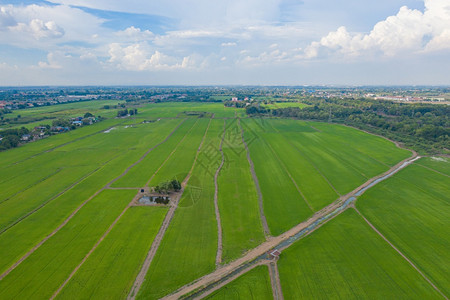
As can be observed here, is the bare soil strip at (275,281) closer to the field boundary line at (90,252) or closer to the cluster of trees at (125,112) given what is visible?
the field boundary line at (90,252)

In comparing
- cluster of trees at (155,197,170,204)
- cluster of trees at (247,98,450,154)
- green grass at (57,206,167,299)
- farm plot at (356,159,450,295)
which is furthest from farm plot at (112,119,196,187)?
cluster of trees at (247,98,450,154)

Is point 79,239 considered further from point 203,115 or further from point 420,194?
point 203,115

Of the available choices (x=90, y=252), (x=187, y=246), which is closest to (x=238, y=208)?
(x=187, y=246)

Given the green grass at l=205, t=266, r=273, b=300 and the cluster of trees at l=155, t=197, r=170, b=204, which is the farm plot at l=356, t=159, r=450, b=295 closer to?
the green grass at l=205, t=266, r=273, b=300

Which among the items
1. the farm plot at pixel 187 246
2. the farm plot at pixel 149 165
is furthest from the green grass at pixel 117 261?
the farm plot at pixel 149 165

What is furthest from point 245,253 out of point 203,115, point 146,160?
point 203,115

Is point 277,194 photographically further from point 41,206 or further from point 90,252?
point 41,206
